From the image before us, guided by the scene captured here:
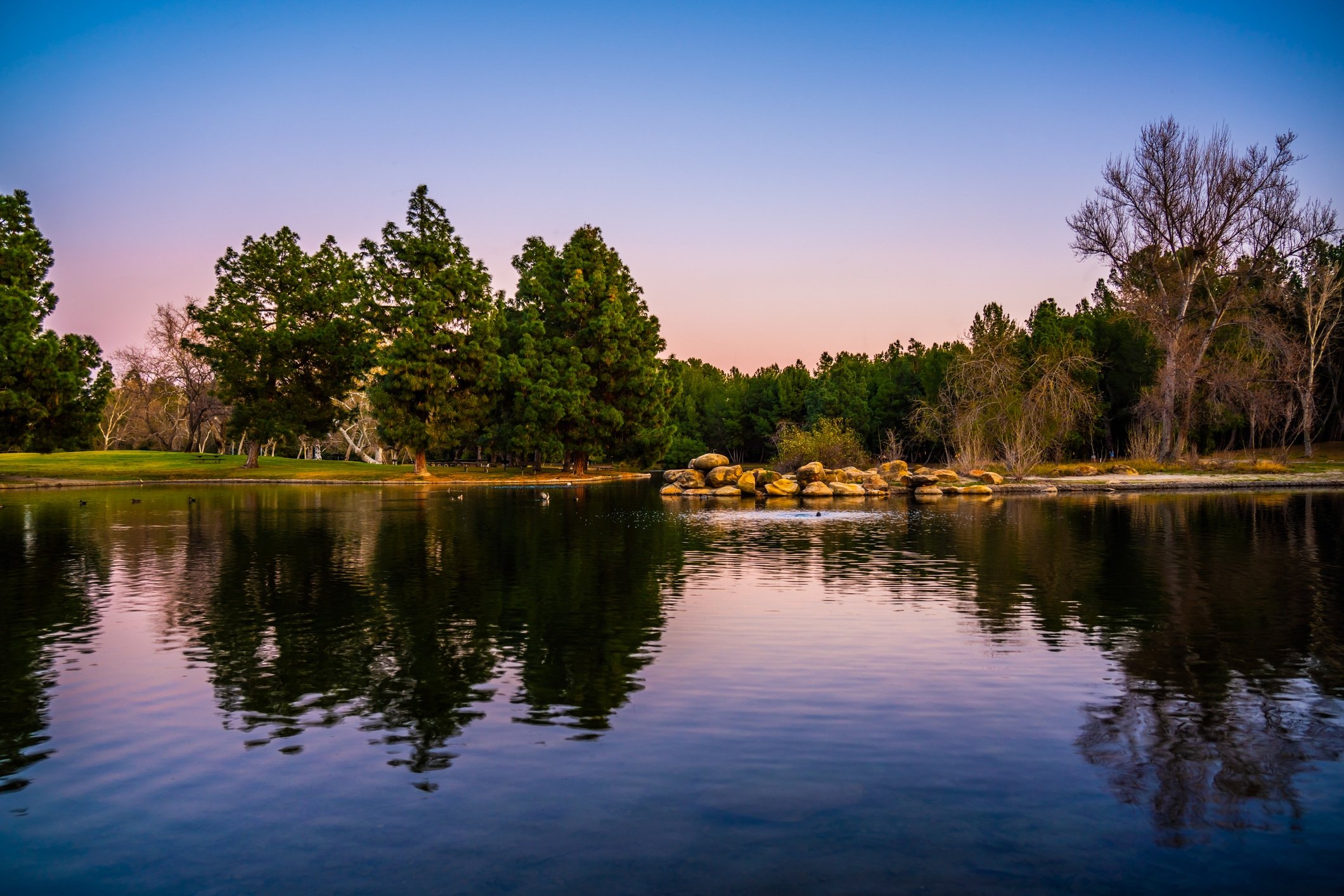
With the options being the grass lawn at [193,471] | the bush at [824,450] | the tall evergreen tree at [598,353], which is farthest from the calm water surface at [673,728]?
the tall evergreen tree at [598,353]

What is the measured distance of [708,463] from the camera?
53.2m

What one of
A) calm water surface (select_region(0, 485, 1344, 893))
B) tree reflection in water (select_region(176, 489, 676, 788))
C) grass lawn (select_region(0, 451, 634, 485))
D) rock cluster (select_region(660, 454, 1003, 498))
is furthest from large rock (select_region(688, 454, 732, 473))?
calm water surface (select_region(0, 485, 1344, 893))

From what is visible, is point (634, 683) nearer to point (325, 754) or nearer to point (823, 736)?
point (823, 736)

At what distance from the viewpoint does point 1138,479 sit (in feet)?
149

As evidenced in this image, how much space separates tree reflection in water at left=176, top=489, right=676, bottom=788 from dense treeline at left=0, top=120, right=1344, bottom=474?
33.9 metres

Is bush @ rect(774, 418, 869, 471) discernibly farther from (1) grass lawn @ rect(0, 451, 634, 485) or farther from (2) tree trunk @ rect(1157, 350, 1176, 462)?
(2) tree trunk @ rect(1157, 350, 1176, 462)

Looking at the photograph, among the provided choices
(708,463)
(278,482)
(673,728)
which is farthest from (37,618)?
(278,482)

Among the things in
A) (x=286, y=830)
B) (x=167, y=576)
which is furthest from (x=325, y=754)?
(x=167, y=576)

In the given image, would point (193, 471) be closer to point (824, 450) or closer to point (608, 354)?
point (608, 354)

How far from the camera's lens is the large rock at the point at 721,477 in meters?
49.0

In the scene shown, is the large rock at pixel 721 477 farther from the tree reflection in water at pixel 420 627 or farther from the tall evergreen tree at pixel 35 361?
the tall evergreen tree at pixel 35 361

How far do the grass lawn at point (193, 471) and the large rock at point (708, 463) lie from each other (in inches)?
555

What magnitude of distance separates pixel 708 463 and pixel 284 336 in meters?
34.9

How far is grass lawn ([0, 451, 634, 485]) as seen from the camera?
192 feet
